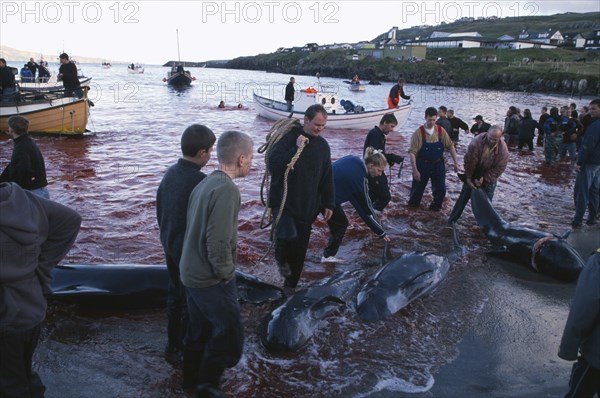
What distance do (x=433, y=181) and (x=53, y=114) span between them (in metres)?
16.6

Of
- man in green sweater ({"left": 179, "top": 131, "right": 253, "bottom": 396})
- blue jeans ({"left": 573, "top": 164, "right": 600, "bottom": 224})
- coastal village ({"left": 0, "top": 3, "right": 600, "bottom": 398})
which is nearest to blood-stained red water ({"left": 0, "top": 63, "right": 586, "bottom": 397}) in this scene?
coastal village ({"left": 0, "top": 3, "right": 600, "bottom": 398})

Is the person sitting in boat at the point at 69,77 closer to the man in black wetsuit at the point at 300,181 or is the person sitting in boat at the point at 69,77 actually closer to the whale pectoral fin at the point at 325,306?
the man in black wetsuit at the point at 300,181

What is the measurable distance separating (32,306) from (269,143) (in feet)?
10.3

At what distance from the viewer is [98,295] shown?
5719 mm

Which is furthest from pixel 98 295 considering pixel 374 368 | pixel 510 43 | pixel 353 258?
pixel 510 43

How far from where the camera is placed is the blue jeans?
28.5 ft

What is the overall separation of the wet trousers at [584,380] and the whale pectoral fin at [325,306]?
2.71 m

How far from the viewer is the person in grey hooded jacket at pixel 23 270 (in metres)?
2.86

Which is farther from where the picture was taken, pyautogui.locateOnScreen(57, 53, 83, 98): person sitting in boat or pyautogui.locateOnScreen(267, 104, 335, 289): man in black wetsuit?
pyautogui.locateOnScreen(57, 53, 83, 98): person sitting in boat

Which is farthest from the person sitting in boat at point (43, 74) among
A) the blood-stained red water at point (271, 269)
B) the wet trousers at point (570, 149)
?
the wet trousers at point (570, 149)

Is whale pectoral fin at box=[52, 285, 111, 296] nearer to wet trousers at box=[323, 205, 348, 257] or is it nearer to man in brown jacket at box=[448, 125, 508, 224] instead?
wet trousers at box=[323, 205, 348, 257]

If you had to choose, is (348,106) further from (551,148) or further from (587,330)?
(587,330)

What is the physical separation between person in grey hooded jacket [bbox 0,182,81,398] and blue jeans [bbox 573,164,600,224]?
29.7 feet

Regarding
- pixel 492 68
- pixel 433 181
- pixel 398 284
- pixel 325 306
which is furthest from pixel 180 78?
pixel 325 306
